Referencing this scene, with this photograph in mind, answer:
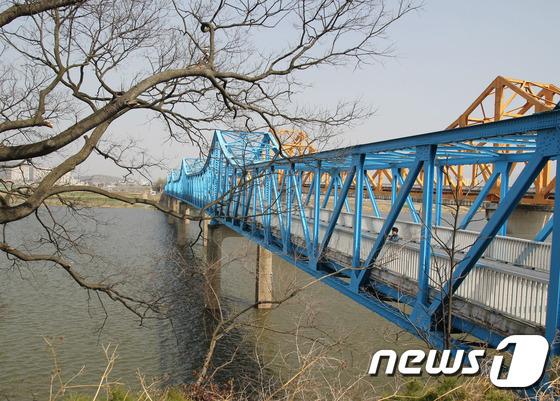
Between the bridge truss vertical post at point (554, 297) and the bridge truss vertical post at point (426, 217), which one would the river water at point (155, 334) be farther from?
the bridge truss vertical post at point (554, 297)

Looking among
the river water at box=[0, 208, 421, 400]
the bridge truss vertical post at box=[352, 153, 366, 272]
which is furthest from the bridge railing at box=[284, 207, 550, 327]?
the river water at box=[0, 208, 421, 400]

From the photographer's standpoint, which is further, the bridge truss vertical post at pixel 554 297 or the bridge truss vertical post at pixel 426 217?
the bridge truss vertical post at pixel 426 217

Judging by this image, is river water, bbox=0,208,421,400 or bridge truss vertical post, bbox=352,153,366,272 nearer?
bridge truss vertical post, bbox=352,153,366,272

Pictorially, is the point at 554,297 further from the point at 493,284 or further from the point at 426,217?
the point at 426,217

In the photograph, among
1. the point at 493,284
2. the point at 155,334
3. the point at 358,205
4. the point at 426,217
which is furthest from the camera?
the point at 155,334

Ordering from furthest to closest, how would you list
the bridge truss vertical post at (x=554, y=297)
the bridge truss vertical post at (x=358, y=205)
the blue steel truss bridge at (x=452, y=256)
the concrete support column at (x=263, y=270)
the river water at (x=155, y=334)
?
the concrete support column at (x=263, y=270) < the river water at (x=155, y=334) < the bridge truss vertical post at (x=358, y=205) < the blue steel truss bridge at (x=452, y=256) < the bridge truss vertical post at (x=554, y=297)

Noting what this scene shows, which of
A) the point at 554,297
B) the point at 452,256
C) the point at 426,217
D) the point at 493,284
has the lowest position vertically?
the point at 493,284

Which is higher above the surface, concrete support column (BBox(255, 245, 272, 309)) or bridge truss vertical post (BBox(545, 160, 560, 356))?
bridge truss vertical post (BBox(545, 160, 560, 356))

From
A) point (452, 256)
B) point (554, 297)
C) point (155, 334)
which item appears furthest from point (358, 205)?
point (155, 334)

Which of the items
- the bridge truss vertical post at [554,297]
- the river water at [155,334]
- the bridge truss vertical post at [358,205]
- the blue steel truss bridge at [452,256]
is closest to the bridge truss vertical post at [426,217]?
the blue steel truss bridge at [452,256]

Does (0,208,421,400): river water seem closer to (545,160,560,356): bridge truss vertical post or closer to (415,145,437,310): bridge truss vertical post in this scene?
(415,145,437,310): bridge truss vertical post

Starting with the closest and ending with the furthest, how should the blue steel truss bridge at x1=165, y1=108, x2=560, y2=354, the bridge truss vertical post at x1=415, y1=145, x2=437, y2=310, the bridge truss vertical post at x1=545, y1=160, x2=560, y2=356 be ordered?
the bridge truss vertical post at x1=545, y1=160, x2=560, y2=356, the blue steel truss bridge at x1=165, y1=108, x2=560, y2=354, the bridge truss vertical post at x1=415, y1=145, x2=437, y2=310

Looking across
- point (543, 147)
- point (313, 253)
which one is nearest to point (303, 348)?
point (313, 253)

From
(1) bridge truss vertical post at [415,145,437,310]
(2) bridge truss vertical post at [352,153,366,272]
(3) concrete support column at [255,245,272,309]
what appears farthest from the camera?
(3) concrete support column at [255,245,272,309]
